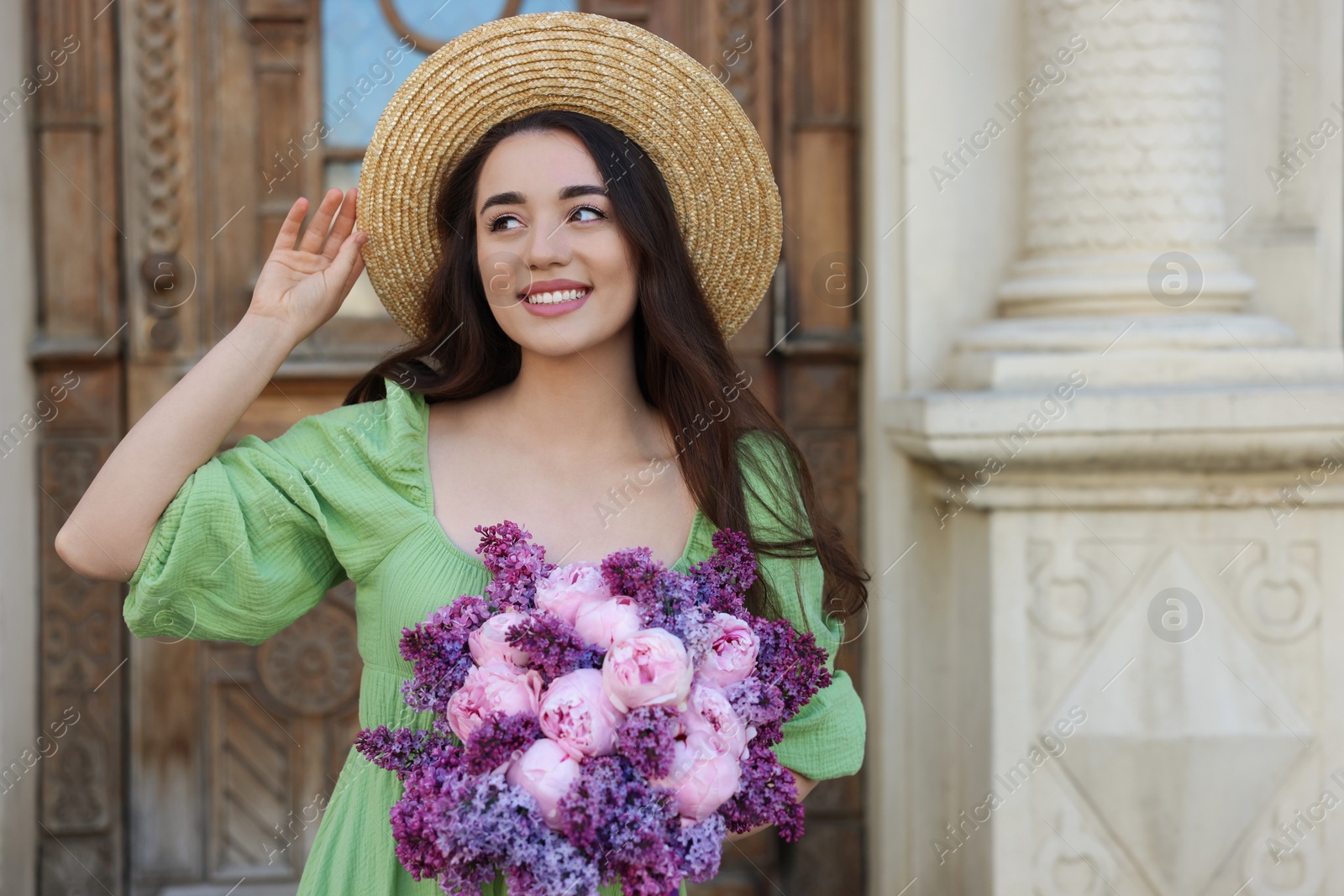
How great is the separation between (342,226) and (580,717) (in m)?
0.91

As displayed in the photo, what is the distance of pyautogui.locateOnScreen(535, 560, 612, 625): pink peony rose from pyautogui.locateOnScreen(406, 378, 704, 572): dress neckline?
19 centimetres

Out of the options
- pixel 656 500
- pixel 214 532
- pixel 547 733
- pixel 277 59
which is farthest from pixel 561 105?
pixel 277 59

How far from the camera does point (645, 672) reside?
47.4 inches

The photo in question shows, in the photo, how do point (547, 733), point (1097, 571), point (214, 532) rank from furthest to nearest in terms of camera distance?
1. point (1097, 571)
2. point (214, 532)
3. point (547, 733)

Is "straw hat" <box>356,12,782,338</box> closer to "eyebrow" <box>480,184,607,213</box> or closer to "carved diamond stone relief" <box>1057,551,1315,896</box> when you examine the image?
"eyebrow" <box>480,184,607,213</box>

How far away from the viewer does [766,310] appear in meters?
2.89

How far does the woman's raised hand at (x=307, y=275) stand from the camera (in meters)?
1.59

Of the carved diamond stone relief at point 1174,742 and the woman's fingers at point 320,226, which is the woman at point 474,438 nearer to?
the woman's fingers at point 320,226

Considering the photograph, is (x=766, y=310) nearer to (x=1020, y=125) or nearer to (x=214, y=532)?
(x=1020, y=125)

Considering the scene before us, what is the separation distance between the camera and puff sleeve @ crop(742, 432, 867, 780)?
1621 mm

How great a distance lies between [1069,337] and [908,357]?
0.38 m

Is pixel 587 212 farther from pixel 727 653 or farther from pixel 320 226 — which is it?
pixel 727 653

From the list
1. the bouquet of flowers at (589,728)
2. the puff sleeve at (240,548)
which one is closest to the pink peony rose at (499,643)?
the bouquet of flowers at (589,728)

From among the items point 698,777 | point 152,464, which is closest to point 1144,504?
point 698,777
